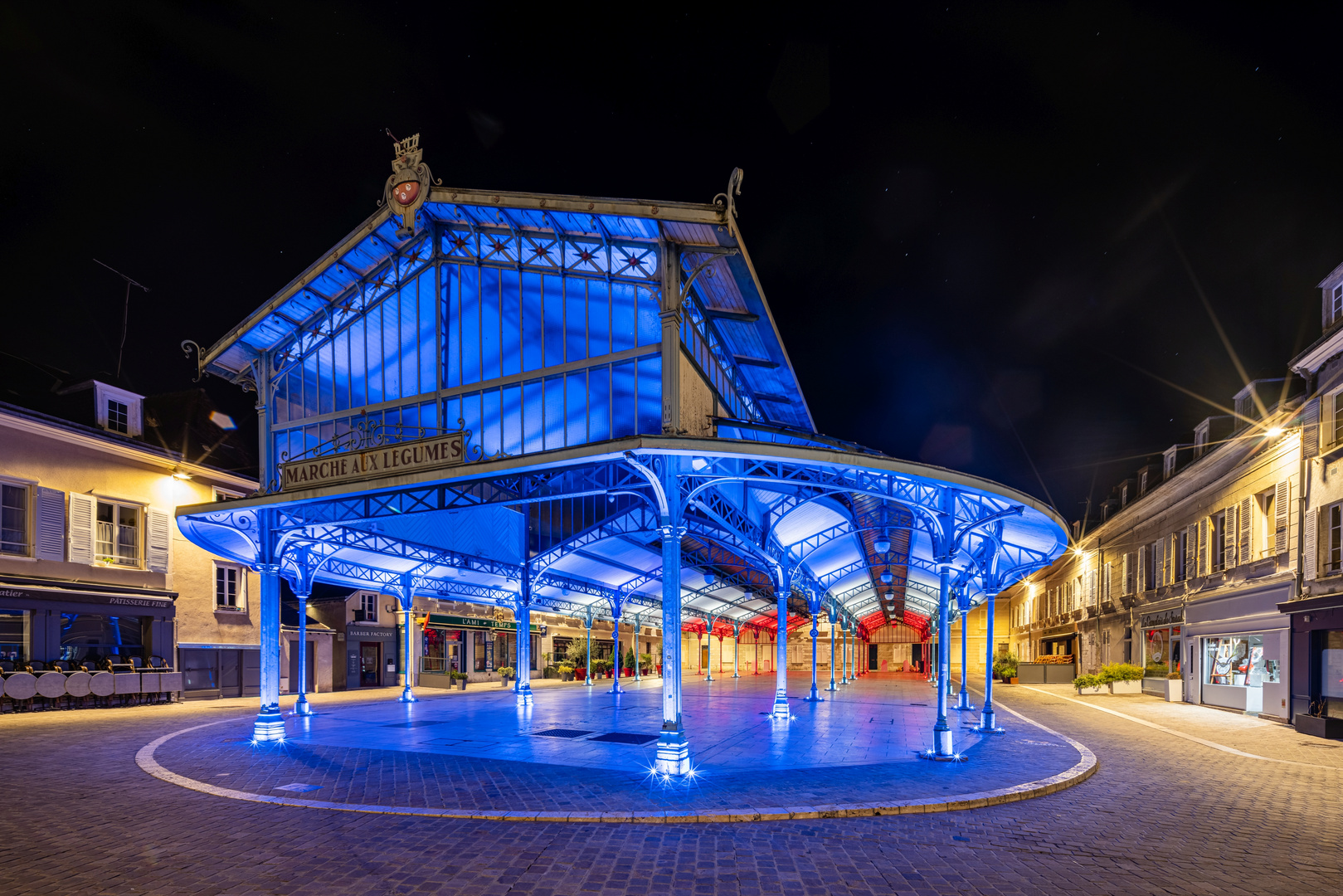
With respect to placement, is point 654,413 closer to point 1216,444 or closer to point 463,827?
point 463,827

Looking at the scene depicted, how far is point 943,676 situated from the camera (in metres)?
13.7

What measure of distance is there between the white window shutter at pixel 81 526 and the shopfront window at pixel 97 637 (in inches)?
75.6

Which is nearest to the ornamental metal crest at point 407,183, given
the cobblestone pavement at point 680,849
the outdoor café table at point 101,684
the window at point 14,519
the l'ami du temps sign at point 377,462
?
the l'ami du temps sign at point 377,462

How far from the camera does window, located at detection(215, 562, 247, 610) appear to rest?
95.5 feet

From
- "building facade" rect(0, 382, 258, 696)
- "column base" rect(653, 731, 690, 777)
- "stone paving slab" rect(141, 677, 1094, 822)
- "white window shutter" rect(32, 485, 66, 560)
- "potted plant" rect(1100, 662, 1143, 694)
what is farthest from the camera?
"potted plant" rect(1100, 662, 1143, 694)

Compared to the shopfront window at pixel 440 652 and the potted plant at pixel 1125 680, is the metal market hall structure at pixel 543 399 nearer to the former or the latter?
the potted plant at pixel 1125 680

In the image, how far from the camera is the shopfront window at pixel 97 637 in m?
23.6

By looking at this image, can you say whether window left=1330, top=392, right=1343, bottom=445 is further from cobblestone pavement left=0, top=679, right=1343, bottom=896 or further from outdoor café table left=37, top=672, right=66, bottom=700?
outdoor café table left=37, top=672, right=66, bottom=700

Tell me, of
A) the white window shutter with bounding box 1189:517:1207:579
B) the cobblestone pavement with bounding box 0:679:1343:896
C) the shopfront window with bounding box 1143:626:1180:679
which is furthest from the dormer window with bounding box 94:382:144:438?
the shopfront window with bounding box 1143:626:1180:679

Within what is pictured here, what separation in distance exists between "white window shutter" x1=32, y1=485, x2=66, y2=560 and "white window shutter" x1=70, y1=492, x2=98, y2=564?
0.25 meters

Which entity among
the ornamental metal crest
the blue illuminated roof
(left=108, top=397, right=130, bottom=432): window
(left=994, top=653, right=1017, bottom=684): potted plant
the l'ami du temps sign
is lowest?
(left=994, top=653, right=1017, bottom=684): potted plant

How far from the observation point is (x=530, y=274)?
14484 millimetres

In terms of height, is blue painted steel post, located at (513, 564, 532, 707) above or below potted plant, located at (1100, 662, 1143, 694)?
Result: above

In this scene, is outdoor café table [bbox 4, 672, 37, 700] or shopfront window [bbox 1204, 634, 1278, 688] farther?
shopfront window [bbox 1204, 634, 1278, 688]
